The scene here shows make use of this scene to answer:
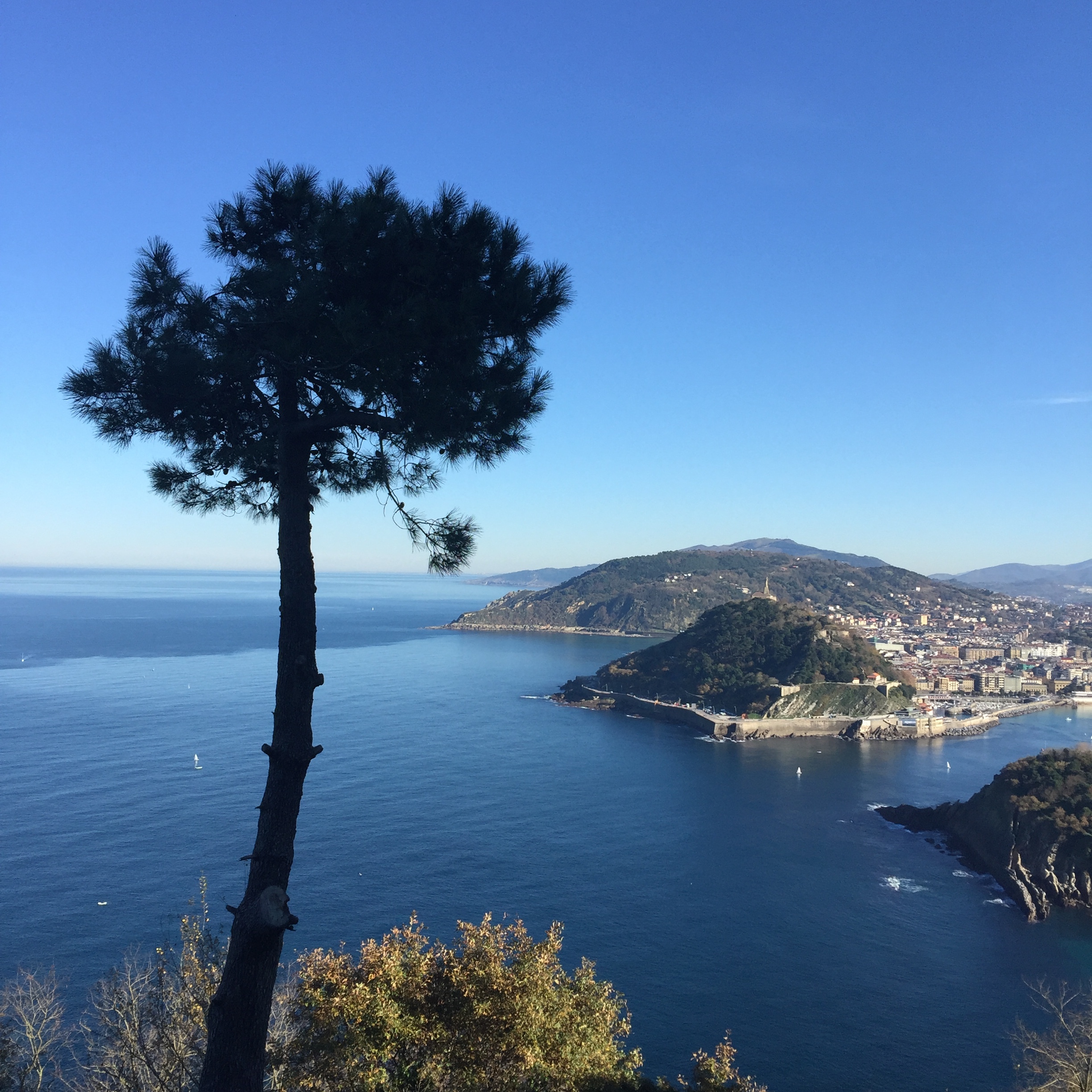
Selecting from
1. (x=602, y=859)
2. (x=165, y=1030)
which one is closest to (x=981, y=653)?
(x=602, y=859)

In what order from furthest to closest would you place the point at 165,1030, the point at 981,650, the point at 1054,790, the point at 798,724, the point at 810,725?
the point at 981,650 → the point at 810,725 → the point at 798,724 → the point at 1054,790 → the point at 165,1030

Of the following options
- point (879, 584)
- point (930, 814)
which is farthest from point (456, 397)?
point (879, 584)

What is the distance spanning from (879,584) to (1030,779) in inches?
3426

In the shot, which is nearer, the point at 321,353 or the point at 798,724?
the point at 321,353

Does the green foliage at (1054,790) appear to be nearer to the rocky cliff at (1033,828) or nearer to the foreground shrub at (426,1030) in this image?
the rocky cliff at (1033,828)

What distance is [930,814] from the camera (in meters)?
26.0

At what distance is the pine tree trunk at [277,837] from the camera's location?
285cm

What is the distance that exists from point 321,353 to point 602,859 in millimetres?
19527

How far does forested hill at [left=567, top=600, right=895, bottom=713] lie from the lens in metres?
46.4

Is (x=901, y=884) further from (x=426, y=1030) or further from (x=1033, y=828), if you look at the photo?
(x=426, y=1030)

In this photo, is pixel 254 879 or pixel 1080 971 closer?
pixel 254 879

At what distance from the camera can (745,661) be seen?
49438mm

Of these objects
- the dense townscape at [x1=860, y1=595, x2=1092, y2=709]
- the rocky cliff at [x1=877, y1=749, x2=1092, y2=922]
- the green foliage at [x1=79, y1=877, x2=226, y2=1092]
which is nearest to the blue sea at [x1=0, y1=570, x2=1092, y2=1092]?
the rocky cliff at [x1=877, y1=749, x2=1092, y2=922]

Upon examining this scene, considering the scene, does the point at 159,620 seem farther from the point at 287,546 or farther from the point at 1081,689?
the point at 287,546
